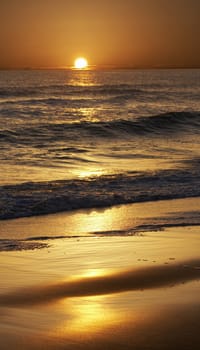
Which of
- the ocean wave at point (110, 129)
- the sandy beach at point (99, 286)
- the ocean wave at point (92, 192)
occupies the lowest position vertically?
the sandy beach at point (99, 286)

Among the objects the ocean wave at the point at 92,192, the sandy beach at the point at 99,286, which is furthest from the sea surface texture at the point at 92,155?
the sandy beach at the point at 99,286

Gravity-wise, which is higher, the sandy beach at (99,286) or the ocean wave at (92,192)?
the ocean wave at (92,192)

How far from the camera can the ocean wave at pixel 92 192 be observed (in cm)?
1195

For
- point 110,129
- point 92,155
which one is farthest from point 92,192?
point 110,129

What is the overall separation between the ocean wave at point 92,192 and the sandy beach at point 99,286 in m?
1.53

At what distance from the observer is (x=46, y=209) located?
1181 cm

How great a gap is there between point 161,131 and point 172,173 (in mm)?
15727

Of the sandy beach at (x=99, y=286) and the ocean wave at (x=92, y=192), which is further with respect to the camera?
the ocean wave at (x=92, y=192)

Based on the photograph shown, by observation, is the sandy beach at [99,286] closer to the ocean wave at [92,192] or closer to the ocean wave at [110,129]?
the ocean wave at [92,192]

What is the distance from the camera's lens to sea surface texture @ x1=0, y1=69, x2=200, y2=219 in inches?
508

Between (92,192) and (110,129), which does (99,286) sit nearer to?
(92,192)

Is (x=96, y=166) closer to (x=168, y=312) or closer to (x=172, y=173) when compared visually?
(x=172, y=173)

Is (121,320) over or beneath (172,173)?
beneath

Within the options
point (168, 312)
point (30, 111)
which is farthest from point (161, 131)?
point (168, 312)
